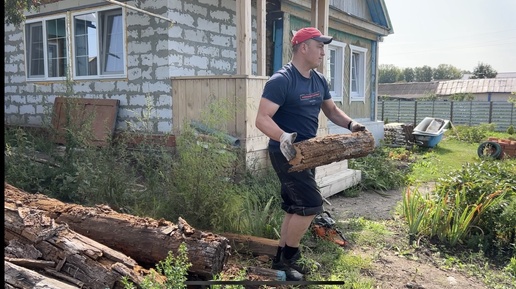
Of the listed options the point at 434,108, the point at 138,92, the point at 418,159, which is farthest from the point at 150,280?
the point at 434,108

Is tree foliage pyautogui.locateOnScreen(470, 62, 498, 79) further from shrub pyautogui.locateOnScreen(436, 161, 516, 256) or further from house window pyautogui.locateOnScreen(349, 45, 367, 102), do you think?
shrub pyautogui.locateOnScreen(436, 161, 516, 256)

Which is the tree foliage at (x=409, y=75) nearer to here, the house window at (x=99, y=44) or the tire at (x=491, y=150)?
the tire at (x=491, y=150)

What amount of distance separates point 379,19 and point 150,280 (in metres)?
12.5

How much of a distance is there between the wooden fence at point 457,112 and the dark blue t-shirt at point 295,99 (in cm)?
2157

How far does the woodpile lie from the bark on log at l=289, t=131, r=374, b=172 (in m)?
0.88

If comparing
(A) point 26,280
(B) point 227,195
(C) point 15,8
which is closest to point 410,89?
(C) point 15,8

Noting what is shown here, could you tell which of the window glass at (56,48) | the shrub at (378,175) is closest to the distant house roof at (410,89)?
the shrub at (378,175)

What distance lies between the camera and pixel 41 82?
9289 mm

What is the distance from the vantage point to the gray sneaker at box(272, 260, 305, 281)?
3713 mm

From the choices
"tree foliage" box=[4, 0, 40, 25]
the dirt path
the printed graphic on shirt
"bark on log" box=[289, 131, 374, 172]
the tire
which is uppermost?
"tree foliage" box=[4, 0, 40, 25]

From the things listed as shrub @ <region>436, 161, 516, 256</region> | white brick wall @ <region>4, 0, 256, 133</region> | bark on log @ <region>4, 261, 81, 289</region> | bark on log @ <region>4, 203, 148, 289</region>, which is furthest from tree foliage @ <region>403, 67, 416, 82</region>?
bark on log @ <region>4, 261, 81, 289</region>

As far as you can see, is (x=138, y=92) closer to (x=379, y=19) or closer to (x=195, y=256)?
(x=195, y=256)

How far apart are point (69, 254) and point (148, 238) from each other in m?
0.59

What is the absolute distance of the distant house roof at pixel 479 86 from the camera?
50.0 metres
